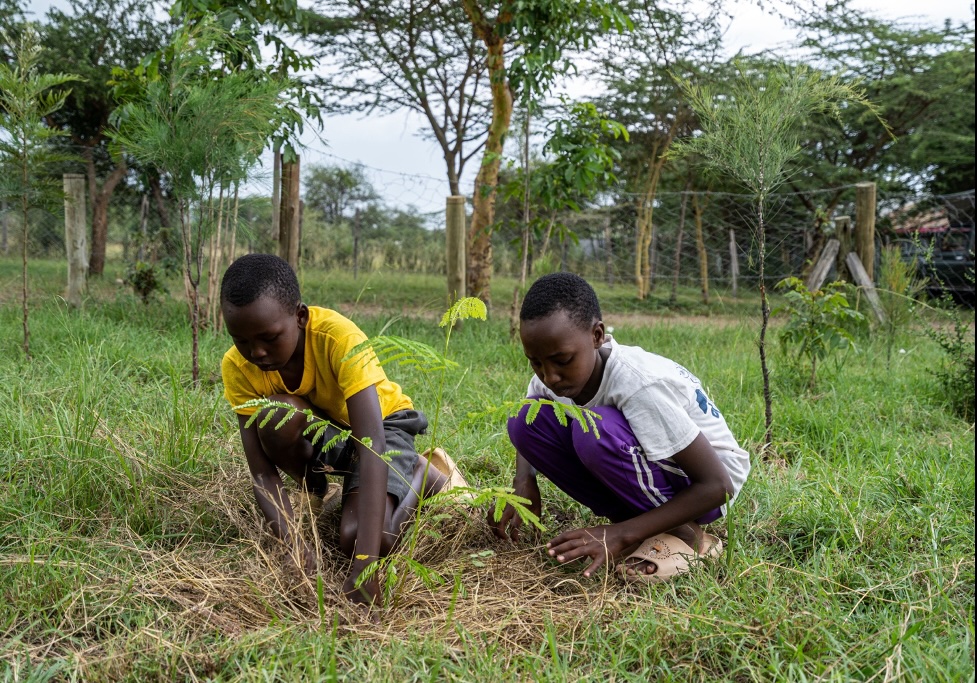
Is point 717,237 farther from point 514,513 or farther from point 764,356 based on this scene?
point 514,513

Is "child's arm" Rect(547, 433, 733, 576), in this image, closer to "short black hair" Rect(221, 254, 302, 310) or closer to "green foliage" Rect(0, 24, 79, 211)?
"short black hair" Rect(221, 254, 302, 310)

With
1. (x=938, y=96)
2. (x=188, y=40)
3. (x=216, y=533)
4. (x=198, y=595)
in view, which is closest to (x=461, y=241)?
(x=188, y=40)

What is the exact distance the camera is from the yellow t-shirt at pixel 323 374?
7.31 feet

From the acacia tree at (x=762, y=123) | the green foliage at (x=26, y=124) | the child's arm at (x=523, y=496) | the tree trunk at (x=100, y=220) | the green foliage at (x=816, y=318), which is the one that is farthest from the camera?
the tree trunk at (x=100, y=220)

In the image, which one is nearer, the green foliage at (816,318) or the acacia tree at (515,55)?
the green foliage at (816,318)

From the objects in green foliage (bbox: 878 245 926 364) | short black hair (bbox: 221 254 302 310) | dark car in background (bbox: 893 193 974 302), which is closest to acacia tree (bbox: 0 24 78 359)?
short black hair (bbox: 221 254 302 310)

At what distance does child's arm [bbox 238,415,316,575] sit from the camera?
2.19 metres

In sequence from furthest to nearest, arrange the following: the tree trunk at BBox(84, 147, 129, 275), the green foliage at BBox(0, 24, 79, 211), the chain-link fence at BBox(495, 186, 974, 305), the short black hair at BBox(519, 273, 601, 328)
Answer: the tree trunk at BBox(84, 147, 129, 275)
the chain-link fence at BBox(495, 186, 974, 305)
the green foliage at BBox(0, 24, 79, 211)
the short black hair at BBox(519, 273, 601, 328)

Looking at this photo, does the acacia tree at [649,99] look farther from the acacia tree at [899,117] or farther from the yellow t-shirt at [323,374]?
the yellow t-shirt at [323,374]

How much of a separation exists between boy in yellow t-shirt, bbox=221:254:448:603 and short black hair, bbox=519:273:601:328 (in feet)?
1.61

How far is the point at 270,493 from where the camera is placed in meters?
2.32

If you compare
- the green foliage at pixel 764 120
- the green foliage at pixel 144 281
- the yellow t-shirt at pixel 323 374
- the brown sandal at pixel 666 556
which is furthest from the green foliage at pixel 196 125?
the brown sandal at pixel 666 556

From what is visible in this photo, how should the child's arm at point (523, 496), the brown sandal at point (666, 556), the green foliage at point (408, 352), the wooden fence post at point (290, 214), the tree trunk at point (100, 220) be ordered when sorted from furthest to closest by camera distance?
1. the tree trunk at point (100, 220)
2. the wooden fence post at point (290, 214)
3. the child's arm at point (523, 496)
4. the brown sandal at point (666, 556)
5. the green foliage at point (408, 352)

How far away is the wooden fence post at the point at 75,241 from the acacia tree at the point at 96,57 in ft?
14.6
